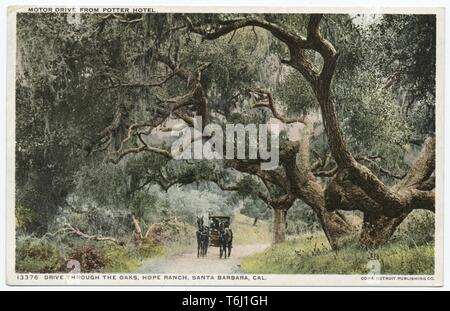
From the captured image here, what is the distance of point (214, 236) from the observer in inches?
516

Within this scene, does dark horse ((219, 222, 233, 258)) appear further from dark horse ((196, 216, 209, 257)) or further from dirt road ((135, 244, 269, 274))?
dark horse ((196, 216, 209, 257))

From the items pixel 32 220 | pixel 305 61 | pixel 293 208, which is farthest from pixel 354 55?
pixel 32 220

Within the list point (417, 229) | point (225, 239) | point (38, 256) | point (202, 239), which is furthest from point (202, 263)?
point (417, 229)

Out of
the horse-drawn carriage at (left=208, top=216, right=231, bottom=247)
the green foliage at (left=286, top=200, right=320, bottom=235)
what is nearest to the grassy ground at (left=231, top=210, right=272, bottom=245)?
the horse-drawn carriage at (left=208, top=216, right=231, bottom=247)

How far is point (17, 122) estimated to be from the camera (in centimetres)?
1304

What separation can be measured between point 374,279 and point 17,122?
4.80 meters

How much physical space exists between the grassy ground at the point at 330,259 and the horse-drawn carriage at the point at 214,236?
30 centimetres

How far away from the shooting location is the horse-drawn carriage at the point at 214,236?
13102 mm

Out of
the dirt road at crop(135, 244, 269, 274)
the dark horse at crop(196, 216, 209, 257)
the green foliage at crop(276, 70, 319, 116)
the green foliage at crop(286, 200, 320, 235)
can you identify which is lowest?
the dirt road at crop(135, 244, 269, 274)

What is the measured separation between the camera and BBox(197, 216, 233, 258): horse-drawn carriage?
13.1 meters

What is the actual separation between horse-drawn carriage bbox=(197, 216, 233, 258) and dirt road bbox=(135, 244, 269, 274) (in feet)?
0.21

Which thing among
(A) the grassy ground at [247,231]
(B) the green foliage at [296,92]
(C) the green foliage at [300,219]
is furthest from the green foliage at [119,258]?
(B) the green foliage at [296,92]

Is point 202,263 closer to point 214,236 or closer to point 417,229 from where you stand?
point 214,236

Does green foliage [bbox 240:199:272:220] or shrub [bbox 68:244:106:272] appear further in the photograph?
green foliage [bbox 240:199:272:220]
